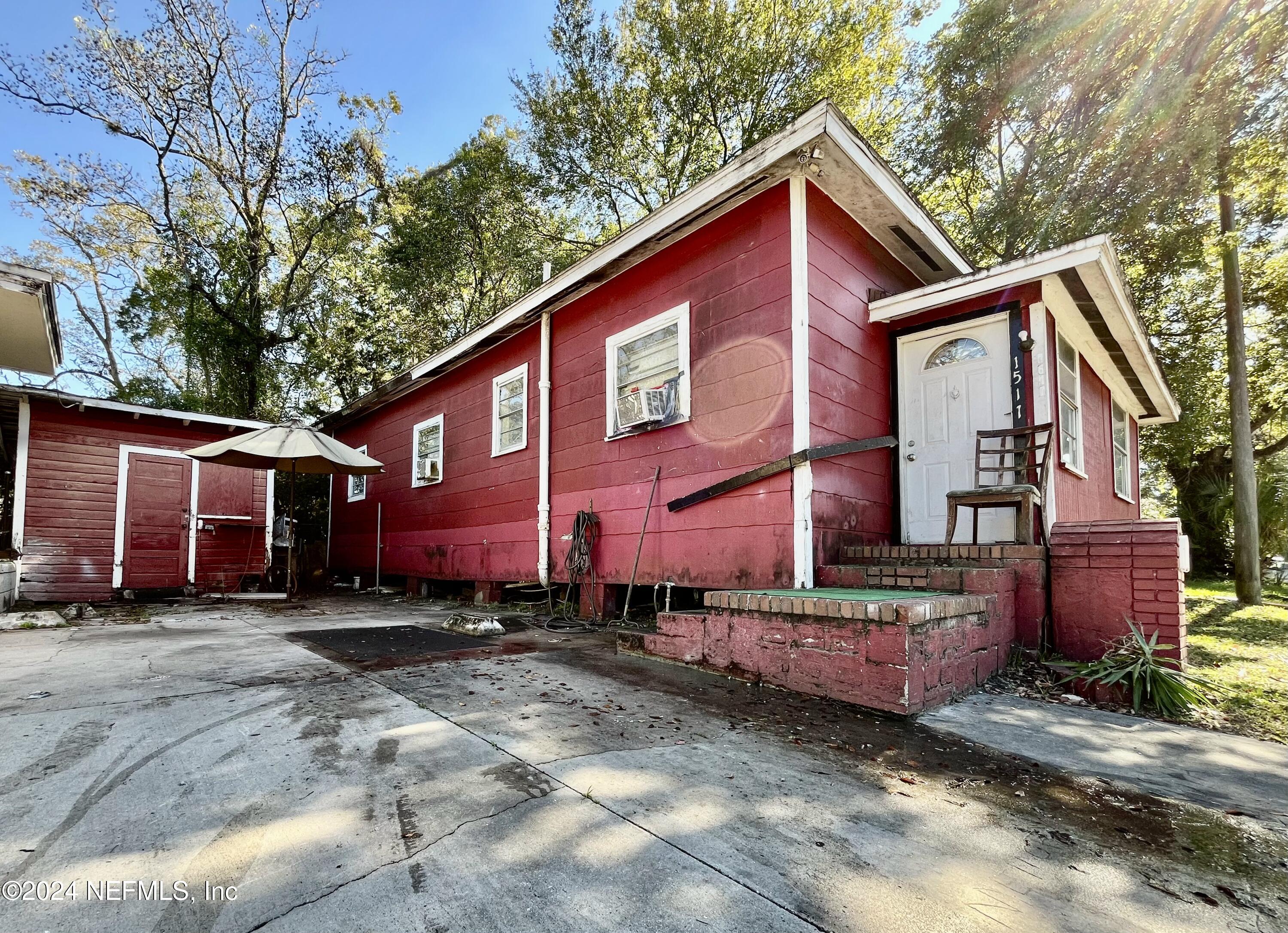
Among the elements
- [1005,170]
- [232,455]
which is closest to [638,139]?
[1005,170]

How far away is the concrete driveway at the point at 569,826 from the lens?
1244 millimetres

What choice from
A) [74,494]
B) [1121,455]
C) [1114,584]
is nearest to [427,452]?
[74,494]

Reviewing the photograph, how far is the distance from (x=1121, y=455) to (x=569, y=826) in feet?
34.5

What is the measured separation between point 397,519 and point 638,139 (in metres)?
9.95

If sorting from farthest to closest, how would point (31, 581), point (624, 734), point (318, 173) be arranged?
1. point (318, 173)
2. point (31, 581)
3. point (624, 734)

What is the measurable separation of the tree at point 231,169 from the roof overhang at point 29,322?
33.4 feet

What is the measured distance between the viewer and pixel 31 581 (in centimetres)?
777

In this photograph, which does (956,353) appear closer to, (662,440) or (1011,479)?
(1011,479)

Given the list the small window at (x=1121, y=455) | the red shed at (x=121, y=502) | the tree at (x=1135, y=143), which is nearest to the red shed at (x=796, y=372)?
the small window at (x=1121, y=455)

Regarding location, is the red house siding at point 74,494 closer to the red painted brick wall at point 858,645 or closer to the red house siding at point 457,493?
the red house siding at point 457,493

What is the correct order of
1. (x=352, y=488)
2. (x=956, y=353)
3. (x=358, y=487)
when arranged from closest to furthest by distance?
(x=956, y=353), (x=358, y=487), (x=352, y=488)

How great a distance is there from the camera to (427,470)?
30.4 ft

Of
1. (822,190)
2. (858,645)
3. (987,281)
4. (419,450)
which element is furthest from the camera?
(419,450)

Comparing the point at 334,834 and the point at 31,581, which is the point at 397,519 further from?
the point at 334,834
